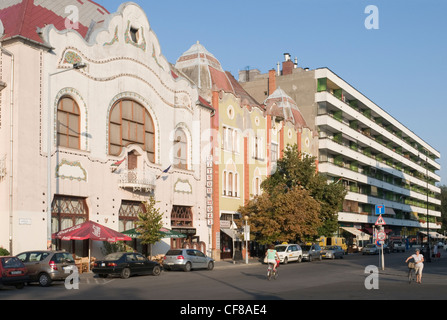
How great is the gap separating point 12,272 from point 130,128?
61.7ft

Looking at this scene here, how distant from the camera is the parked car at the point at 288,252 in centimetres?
4466

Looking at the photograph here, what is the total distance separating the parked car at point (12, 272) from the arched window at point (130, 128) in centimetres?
1606

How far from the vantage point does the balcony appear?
37688 millimetres

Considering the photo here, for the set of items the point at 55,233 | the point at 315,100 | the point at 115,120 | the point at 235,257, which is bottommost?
the point at 235,257

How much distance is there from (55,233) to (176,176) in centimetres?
1256

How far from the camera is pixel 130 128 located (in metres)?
39.4

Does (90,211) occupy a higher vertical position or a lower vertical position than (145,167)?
lower

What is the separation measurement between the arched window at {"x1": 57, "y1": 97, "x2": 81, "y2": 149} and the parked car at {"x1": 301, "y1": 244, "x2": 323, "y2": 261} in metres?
22.9

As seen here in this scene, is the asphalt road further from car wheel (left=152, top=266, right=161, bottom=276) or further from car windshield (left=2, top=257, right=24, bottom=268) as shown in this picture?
car wheel (left=152, top=266, right=161, bottom=276)

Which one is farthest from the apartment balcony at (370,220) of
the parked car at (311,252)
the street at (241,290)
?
the street at (241,290)

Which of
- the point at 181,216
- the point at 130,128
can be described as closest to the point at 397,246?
the point at 181,216

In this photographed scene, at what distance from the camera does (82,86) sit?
35.4m
